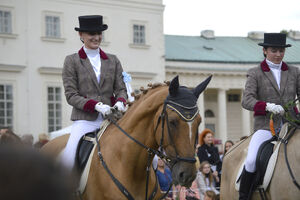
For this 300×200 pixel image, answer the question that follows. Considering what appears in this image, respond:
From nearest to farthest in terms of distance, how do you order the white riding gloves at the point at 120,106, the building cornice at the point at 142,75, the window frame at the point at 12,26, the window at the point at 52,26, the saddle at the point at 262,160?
the white riding gloves at the point at 120,106 → the saddle at the point at 262,160 → the window frame at the point at 12,26 → the window at the point at 52,26 → the building cornice at the point at 142,75

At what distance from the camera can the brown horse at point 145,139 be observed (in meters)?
4.69

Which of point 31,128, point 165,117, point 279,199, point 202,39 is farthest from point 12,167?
point 202,39

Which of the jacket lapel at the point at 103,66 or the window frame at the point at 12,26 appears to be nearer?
the jacket lapel at the point at 103,66

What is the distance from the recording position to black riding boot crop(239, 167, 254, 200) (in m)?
6.41

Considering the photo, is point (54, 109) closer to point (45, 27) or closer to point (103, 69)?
point (45, 27)

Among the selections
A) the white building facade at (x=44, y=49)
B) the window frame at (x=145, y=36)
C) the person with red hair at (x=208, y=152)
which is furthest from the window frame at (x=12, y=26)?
the person with red hair at (x=208, y=152)

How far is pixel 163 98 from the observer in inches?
197

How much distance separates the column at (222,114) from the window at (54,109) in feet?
51.5

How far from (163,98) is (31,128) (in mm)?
25557

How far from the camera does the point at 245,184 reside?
6.47 m

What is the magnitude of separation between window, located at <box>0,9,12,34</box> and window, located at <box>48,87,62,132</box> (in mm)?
4285

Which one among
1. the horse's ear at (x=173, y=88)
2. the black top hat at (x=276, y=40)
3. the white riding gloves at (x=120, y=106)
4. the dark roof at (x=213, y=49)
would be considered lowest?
the white riding gloves at (x=120, y=106)

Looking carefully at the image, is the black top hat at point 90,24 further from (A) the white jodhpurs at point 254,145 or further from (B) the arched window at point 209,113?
(B) the arched window at point 209,113

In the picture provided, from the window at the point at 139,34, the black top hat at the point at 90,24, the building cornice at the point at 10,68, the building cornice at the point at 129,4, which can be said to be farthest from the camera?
the window at the point at 139,34
